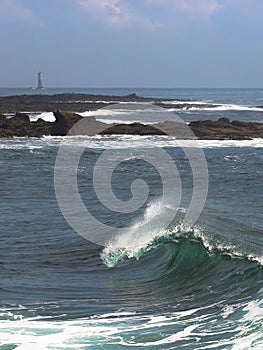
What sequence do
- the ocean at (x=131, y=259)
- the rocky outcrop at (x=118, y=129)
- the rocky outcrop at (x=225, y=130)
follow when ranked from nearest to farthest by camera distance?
the ocean at (x=131, y=259) → the rocky outcrop at (x=225, y=130) → the rocky outcrop at (x=118, y=129)

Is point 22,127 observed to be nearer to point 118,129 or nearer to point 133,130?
point 118,129

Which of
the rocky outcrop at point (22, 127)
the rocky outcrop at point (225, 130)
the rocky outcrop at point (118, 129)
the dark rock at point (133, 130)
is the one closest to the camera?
the rocky outcrop at point (225, 130)

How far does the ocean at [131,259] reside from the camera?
25.6ft

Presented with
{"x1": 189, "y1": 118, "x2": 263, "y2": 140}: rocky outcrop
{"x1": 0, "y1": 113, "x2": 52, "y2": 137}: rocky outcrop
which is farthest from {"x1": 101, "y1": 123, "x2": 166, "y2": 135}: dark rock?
{"x1": 0, "y1": 113, "x2": 52, "y2": 137}: rocky outcrop

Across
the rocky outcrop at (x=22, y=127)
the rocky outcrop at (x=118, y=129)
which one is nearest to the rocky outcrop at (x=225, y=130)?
the rocky outcrop at (x=118, y=129)

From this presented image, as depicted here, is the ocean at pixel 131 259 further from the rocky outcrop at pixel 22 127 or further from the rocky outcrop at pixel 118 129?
the rocky outcrop at pixel 118 129

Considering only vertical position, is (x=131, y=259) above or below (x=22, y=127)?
below

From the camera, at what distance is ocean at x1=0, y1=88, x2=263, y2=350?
25.6 feet

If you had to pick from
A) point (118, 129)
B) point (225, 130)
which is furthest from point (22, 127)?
point (225, 130)

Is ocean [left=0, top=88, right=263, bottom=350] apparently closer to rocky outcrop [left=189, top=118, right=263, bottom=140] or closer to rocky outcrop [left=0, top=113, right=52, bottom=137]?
rocky outcrop [left=189, top=118, right=263, bottom=140]

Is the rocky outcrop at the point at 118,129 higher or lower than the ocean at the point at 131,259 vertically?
higher

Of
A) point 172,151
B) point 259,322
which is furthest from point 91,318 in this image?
point 172,151

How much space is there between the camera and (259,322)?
25.3 feet

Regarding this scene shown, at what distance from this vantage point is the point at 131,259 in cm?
1188
